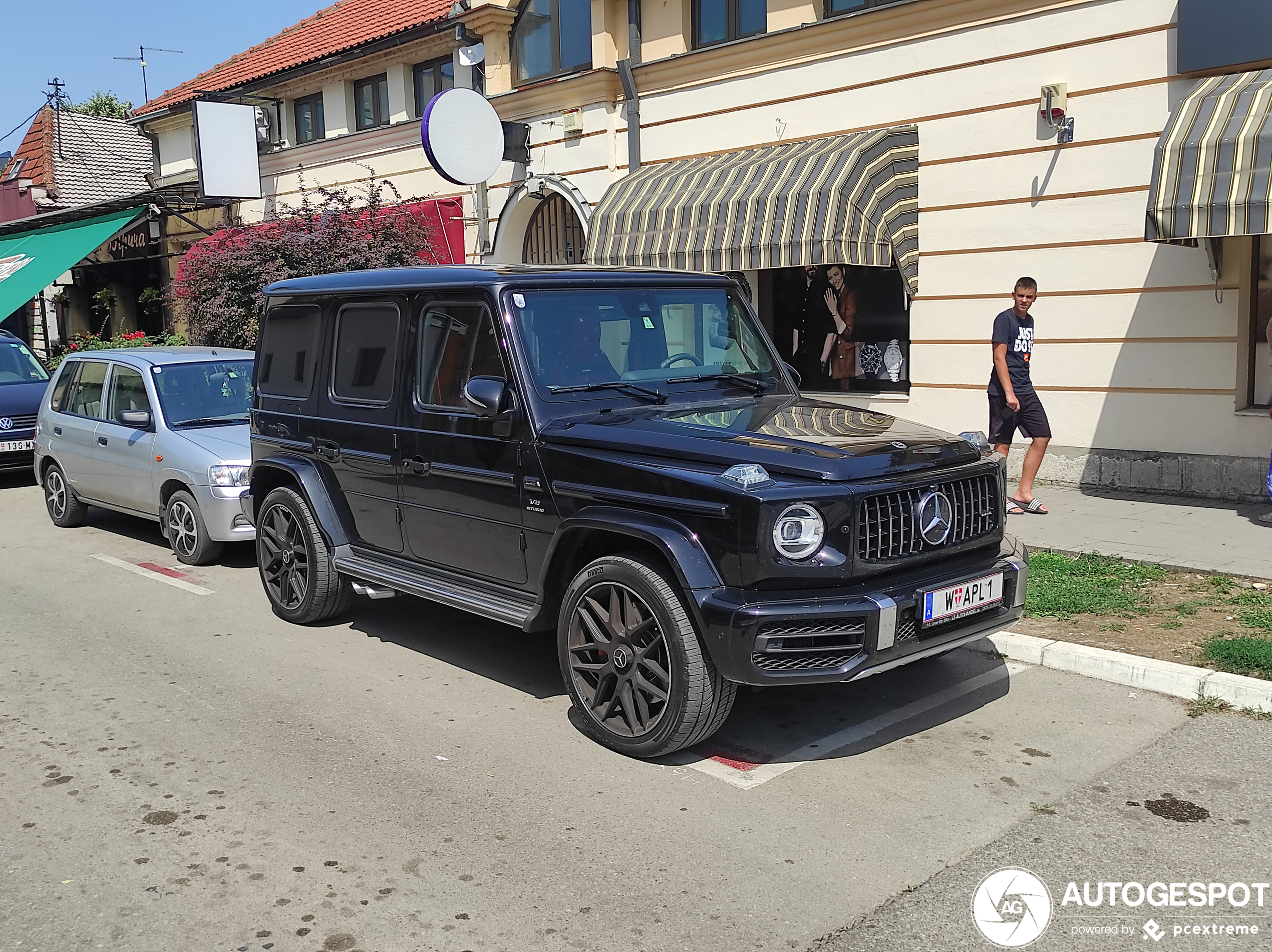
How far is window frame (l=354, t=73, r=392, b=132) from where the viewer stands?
731 inches

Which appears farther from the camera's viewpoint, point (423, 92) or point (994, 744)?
point (423, 92)

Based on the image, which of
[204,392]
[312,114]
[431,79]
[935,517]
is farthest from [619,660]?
[312,114]

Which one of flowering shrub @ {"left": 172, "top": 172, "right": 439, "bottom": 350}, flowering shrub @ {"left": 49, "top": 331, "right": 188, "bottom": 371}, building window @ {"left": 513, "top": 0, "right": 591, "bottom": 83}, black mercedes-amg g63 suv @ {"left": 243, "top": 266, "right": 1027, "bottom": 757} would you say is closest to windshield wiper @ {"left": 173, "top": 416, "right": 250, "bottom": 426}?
black mercedes-amg g63 suv @ {"left": 243, "top": 266, "right": 1027, "bottom": 757}

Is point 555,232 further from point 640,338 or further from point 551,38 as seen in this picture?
point 640,338

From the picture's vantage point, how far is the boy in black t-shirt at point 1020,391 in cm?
934

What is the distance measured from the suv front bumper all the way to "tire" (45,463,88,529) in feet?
27.0

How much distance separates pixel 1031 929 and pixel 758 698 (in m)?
2.29

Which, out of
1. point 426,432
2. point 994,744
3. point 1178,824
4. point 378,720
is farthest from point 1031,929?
point 426,432

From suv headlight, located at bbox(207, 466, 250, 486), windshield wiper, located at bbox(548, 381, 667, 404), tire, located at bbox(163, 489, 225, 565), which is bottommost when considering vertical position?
tire, located at bbox(163, 489, 225, 565)

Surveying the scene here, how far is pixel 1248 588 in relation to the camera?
22.8ft

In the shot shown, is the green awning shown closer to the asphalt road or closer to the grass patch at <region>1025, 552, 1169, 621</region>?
the asphalt road

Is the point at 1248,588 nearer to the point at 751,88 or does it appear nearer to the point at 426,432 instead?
the point at 426,432

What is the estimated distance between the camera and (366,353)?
6262 millimetres

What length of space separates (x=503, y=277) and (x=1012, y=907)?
11.7 ft
